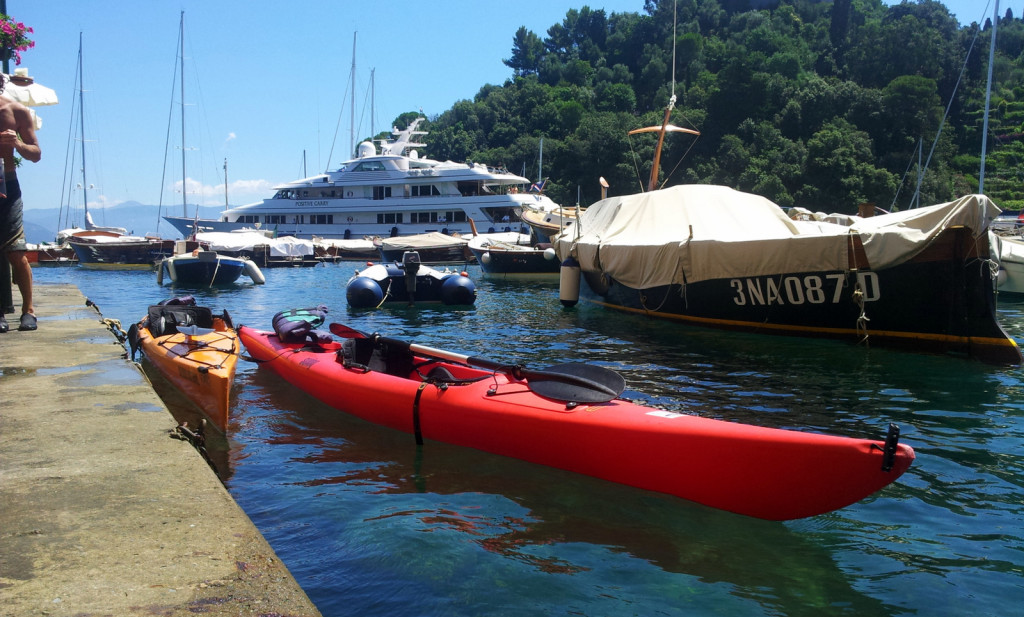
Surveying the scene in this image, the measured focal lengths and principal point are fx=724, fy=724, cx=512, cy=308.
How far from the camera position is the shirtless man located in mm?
6887

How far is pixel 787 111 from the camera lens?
208 feet

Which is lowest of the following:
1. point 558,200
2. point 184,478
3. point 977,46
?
point 184,478

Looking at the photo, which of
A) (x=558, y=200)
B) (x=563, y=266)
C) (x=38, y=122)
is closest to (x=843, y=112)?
(x=558, y=200)

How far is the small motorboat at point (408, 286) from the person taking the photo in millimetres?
18984

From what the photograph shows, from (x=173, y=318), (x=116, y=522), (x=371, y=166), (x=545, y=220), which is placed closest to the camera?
(x=116, y=522)

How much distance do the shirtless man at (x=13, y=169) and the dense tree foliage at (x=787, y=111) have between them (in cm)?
2296

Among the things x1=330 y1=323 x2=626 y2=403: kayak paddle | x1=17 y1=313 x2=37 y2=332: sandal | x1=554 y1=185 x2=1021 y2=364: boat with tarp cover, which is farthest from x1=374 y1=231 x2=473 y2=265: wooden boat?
x1=330 y1=323 x2=626 y2=403: kayak paddle

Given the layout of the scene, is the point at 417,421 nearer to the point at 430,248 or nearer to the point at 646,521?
the point at 646,521

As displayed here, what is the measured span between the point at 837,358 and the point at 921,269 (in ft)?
5.71

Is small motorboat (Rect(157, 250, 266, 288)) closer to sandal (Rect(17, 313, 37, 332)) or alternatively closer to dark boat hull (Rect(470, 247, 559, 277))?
dark boat hull (Rect(470, 247, 559, 277))

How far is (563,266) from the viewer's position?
60.6 ft

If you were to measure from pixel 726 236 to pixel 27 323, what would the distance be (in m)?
11.1

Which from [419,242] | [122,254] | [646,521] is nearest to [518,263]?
[419,242]

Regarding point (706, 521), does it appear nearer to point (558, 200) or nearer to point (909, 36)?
point (558, 200)
